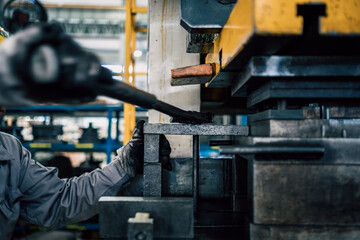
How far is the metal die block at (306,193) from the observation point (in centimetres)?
70

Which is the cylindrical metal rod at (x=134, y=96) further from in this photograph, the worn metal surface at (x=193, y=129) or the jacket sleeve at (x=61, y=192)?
the jacket sleeve at (x=61, y=192)

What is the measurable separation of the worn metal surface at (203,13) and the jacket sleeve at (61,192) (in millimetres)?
796

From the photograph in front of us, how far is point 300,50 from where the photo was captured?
0.66m

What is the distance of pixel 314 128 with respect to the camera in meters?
0.74

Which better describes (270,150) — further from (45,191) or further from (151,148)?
(45,191)

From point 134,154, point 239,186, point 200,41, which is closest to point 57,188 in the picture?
point 134,154

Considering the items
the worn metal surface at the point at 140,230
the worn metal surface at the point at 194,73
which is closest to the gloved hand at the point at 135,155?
the worn metal surface at the point at 194,73

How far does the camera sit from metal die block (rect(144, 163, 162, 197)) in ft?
2.97

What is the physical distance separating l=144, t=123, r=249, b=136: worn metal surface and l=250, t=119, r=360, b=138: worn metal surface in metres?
0.21

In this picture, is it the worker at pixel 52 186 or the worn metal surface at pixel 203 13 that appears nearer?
the worn metal surface at pixel 203 13

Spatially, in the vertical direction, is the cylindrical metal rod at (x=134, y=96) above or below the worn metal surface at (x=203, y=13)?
below

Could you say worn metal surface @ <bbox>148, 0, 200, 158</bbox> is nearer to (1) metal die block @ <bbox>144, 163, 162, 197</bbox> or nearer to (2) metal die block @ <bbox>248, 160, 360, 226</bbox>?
(1) metal die block @ <bbox>144, 163, 162, 197</bbox>

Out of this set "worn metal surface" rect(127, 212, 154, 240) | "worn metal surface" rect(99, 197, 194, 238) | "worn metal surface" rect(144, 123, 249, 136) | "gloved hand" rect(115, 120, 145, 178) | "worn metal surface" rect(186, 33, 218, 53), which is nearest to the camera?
"worn metal surface" rect(127, 212, 154, 240)

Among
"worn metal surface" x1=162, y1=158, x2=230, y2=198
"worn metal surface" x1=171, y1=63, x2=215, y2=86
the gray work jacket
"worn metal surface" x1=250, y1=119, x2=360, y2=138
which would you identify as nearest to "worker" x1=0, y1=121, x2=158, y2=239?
the gray work jacket
